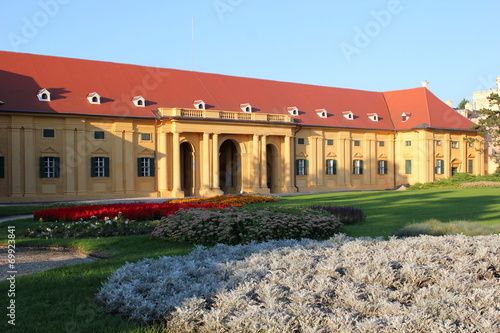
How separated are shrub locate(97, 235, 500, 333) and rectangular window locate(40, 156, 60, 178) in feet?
99.3

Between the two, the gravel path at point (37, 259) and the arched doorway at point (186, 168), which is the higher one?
the arched doorway at point (186, 168)

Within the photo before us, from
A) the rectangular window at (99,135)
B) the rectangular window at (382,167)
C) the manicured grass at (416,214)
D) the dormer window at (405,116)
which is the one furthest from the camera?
the dormer window at (405,116)

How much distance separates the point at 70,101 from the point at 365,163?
28599 mm

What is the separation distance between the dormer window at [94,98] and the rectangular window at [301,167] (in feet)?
60.7

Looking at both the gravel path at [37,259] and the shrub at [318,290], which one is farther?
the gravel path at [37,259]

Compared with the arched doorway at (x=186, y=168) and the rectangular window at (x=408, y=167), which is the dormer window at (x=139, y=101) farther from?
the rectangular window at (x=408, y=167)

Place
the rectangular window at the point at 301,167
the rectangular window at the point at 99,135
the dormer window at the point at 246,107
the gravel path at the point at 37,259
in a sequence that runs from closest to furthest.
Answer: the gravel path at the point at 37,259 < the rectangular window at the point at 99,135 < the dormer window at the point at 246,107 < the rectangular window at the point at 301,167

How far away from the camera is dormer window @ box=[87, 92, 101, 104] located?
38.5 m

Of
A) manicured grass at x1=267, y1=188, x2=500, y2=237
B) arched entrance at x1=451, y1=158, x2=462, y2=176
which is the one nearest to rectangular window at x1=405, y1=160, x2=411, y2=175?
arched entrance at x1=451, y1=158, x2=462, y2=176

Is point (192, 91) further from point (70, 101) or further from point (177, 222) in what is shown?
point (177, 222)

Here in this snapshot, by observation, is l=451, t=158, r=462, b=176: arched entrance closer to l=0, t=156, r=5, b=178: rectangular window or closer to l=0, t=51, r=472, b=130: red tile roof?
l=0, t=51, r=472, b=130: red tile roof

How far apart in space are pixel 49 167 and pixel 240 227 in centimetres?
2708

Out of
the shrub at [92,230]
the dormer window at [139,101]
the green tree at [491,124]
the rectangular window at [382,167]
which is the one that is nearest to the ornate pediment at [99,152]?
the dormer window at [139,101]

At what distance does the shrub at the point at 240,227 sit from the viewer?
13.4 metres
